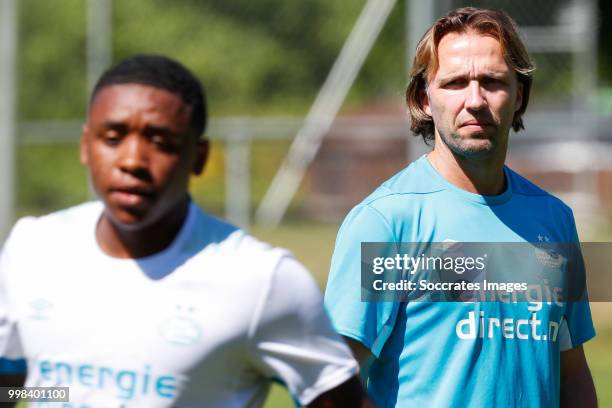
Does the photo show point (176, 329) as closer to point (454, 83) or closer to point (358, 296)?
point (358, 296)

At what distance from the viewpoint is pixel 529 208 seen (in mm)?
3271

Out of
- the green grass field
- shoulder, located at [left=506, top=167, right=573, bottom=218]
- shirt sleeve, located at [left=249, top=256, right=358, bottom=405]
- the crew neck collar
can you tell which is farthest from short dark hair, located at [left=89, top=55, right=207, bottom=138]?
the green grass field

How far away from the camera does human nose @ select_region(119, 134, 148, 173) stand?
2.63 meters

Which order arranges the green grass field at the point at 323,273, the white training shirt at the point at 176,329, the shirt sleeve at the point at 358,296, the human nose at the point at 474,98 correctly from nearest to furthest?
the white training shirt at the point at 176,329
the shirt sleeve at the point at 358,296
the human nose at the point at 474,98
the green grass field at the point at 323,273

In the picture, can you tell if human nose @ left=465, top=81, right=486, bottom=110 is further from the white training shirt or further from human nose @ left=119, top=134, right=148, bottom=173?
human nose @ left=119, top=134, right=148, bottom=173

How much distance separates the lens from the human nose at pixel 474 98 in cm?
313

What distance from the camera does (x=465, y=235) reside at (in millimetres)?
3113

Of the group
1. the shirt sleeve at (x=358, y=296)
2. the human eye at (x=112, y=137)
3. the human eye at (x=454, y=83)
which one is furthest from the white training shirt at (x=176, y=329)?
the human eye at (x=454, y=83)

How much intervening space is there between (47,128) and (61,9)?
8530mm

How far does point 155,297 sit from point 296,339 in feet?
1.05

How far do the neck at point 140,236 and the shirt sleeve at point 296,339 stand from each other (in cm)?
28

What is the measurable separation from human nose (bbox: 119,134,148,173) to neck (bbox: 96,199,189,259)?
5.1 inches

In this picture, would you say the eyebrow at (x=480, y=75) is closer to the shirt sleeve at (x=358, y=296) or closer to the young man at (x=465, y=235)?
the young man at (x=465, y=235)

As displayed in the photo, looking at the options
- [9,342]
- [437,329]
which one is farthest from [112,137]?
[437,329]
